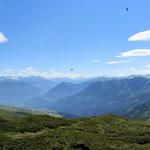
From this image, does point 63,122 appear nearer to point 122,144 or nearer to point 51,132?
point 51,132

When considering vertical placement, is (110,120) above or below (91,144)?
above

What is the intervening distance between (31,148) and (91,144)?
11977mm

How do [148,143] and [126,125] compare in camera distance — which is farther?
[126,125]

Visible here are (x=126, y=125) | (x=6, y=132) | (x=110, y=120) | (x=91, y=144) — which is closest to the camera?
(x=91, y=144)

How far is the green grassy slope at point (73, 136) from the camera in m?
34.4

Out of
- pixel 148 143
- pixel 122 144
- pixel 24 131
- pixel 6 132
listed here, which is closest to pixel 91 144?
pixel 122 144

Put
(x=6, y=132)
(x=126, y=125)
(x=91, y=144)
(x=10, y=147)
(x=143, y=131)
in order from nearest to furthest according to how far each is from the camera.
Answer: (x=10, y=147) < (x=91, y=144) < (x=6, y=132) < (x=143, y=131) < (x=126, y=125)

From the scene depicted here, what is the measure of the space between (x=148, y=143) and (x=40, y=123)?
1082 inches

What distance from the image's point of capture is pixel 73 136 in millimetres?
38969

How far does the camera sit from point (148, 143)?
39625mm

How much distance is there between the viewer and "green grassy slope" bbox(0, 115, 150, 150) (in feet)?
113

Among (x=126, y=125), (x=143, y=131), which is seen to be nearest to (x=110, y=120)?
(x=126, y=125)

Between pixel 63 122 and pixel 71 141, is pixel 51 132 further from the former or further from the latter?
pixel 63 122

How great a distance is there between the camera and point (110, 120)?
5431 cm
